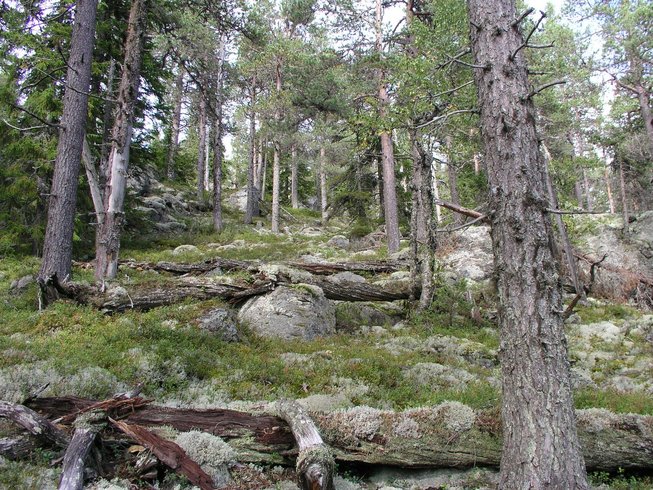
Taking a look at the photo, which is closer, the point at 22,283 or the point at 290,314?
the point at 290,314

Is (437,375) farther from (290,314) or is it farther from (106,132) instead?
(106,132)

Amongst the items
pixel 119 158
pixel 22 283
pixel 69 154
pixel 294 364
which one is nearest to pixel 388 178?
pixel 119 158

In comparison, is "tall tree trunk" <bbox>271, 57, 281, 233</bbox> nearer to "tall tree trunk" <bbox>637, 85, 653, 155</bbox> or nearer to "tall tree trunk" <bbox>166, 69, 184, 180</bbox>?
"tall tree trunk" <bbox>166, 69, 184, 180</bbox>

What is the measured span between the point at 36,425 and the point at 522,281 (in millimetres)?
4648

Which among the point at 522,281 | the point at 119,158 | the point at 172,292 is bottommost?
the point at 522,281

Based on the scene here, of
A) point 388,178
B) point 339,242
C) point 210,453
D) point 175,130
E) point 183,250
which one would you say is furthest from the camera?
point 175,130

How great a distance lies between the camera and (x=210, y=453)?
404 cm

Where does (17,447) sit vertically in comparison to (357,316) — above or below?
below

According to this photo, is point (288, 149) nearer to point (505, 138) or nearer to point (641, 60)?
point (641, 60)

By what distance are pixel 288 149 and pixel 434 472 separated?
24801mm

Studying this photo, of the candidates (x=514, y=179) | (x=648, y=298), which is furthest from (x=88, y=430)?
(x=648, y=298)

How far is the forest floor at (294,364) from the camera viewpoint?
169 inches

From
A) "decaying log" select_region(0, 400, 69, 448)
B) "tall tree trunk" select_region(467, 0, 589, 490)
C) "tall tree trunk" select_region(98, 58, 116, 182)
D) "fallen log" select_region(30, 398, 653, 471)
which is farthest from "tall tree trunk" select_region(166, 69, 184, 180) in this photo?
"tall tree trunk" select_region(467, 0, 589, 490)

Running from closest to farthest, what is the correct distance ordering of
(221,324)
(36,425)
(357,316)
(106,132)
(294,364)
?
(36,425), (294,364), (221,324), (357,316), (106,132)
